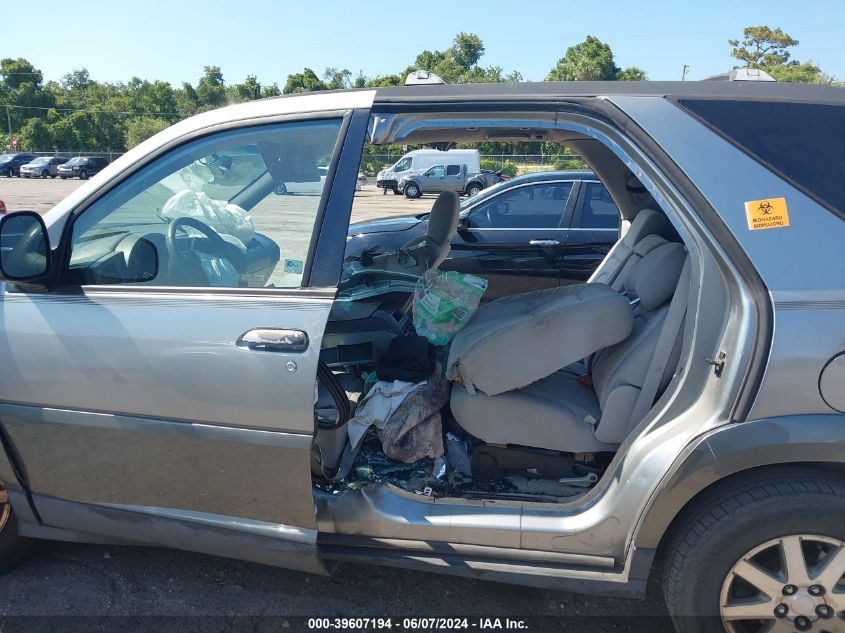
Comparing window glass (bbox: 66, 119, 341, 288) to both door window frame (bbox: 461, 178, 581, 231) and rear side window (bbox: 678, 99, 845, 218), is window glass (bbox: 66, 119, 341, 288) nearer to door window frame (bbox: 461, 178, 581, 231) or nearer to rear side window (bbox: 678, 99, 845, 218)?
rear side window (bbox: 678, 99, 845, 218)

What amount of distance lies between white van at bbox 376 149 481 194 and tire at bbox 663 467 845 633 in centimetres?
2600

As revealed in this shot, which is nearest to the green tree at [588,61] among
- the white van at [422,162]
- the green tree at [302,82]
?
the green tree at [302,82]

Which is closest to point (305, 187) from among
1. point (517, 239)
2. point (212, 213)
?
point (212, 213)

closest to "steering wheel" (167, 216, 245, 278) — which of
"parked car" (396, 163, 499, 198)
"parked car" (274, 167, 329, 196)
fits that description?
"parked car" (274, 167, 329, 196)

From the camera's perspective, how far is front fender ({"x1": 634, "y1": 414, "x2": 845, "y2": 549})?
1837 mm

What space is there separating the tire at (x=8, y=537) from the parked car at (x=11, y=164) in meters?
53.3

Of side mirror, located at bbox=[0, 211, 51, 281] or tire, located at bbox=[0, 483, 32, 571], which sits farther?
tire, located at bbox=[0, 483, 32, 571]

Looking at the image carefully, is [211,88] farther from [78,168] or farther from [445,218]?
[445,218]

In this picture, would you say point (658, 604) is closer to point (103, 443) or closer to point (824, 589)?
point (824, 589)

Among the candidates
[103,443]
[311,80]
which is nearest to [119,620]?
[103,443]

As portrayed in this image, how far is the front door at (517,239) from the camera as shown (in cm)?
679

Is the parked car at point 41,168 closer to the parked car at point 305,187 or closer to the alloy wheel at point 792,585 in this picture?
the parked car at point 305,187

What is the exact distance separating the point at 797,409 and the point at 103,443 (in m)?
2.32

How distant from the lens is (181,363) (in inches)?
86.2
